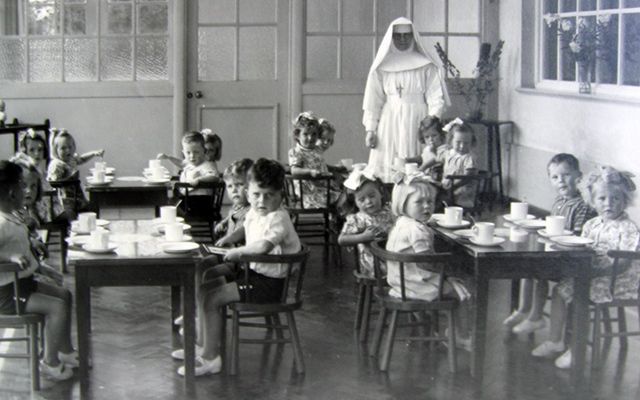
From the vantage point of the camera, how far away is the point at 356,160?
34.1ft

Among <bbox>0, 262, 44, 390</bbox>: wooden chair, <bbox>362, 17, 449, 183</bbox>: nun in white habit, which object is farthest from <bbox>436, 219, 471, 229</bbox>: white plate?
<bbox>362, 17, 449, 183</bbox>: nun in white habit

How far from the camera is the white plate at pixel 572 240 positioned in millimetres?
4948

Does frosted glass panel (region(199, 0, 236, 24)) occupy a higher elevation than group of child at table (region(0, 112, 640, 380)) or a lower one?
higher

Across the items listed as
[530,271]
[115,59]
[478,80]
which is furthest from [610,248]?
[115,59]

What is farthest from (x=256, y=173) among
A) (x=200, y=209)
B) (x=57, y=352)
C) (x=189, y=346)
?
(x=200, y=209)

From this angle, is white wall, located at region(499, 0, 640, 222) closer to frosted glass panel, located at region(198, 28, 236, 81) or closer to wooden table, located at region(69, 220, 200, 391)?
frosted glass panel, located at region(198, 28, 236, 81)

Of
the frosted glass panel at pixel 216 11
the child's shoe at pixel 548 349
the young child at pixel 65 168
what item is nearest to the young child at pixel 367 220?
the child's shoe at pixel 548 349

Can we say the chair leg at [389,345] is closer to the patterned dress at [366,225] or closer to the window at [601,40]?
the patterned dress at [366,225]

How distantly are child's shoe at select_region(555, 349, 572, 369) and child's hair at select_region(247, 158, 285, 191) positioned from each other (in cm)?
165

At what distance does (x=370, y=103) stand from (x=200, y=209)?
184 cm

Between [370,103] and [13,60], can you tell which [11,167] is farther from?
[13,60]

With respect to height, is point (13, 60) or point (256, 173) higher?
point (13, 60)

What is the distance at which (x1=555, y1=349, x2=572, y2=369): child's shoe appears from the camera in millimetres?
5172

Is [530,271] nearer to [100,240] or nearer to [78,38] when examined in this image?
Result: [100,240]
